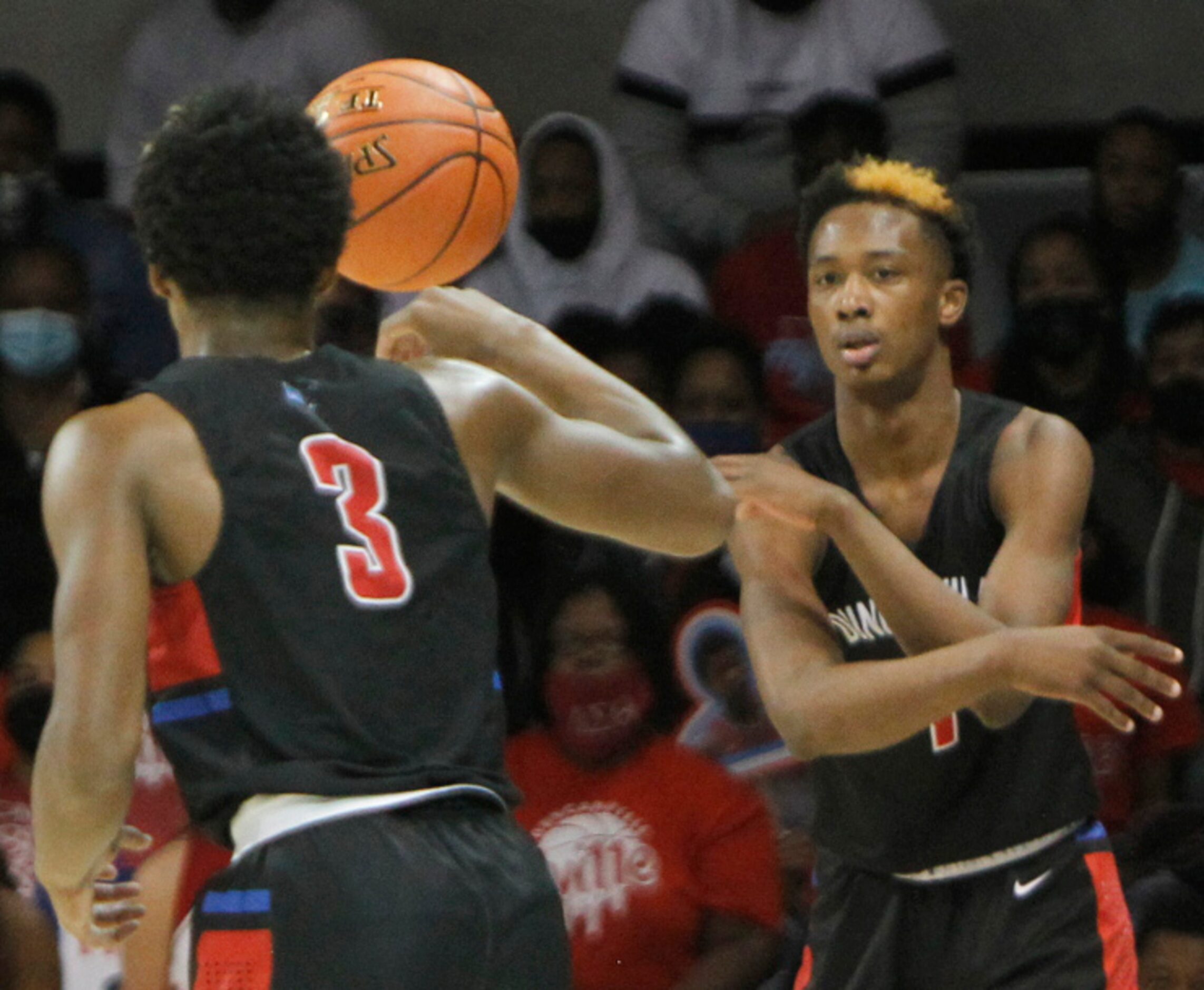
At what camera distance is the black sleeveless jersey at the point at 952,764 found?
374 cm

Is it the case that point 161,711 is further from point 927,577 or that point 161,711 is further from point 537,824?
point 537,824

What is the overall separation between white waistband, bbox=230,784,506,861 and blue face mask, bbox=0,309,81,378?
12.2ft

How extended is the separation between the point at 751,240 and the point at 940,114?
73 centimetres

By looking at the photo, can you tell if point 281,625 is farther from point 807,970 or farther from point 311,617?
point 807,970

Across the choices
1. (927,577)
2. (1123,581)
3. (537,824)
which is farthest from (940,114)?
(927,577)

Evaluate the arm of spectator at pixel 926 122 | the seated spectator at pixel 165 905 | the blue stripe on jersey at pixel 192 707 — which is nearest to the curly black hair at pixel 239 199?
the blue stripe on jersey at pixel 192 707

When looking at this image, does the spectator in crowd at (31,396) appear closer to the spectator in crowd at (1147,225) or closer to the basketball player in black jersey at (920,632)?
the basketball player in black jersey at (920,632)

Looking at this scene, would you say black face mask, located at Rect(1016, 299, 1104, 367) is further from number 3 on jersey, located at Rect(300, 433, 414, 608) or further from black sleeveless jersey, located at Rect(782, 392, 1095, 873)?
number 3 on jersey, located at Rect(300, 433, 414, 608)

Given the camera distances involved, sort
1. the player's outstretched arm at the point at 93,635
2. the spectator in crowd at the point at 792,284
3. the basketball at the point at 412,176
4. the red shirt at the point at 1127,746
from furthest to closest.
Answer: the spectator in crowd at the point at 792,284 < the red shirt at the point at 1127,746 < the basketball at the point at 412,176 < the player's outstretched arm at the point at 93,635

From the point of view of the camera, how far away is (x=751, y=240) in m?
6.61

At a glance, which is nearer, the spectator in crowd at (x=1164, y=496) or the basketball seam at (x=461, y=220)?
the basketball seam at (x=461, y=220)

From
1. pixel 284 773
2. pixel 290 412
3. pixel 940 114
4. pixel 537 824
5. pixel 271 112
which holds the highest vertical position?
pixel 940 114

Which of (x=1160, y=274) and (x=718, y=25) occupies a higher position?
(x=718, y=25)

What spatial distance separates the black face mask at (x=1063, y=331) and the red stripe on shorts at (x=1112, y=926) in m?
2.66
